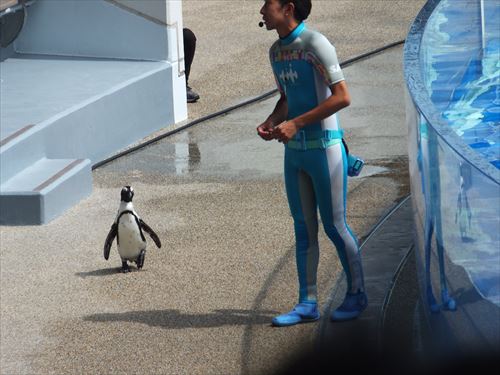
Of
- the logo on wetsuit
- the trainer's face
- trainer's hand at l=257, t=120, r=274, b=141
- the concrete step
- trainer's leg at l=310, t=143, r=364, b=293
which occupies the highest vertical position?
the trainer's face

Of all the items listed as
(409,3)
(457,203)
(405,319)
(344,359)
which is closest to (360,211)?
(405,319)

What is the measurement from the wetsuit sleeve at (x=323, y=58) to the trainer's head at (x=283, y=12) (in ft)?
0.51

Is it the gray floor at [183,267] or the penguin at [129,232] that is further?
the penguin at [129,232]

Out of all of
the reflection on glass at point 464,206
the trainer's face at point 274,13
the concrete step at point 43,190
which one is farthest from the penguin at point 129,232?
the reflection on glass at point 464,206

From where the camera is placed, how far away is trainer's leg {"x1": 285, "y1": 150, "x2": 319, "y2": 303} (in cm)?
580

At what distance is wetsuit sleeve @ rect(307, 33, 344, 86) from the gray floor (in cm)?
134

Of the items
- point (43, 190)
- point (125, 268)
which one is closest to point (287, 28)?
point (125, 268)

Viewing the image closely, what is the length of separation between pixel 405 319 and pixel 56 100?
5.82 meters

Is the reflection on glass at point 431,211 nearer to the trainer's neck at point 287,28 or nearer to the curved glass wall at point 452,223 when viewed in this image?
the curved glass wall at point 452,223

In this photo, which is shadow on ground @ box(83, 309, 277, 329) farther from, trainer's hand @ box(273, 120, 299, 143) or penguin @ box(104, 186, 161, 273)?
trainer's hand @ box(273, 120, 299, 143)

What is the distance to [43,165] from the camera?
957 centimetres

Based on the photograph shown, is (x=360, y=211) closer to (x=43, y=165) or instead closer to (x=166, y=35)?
(x=43, y=165)

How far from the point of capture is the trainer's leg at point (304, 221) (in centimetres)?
580

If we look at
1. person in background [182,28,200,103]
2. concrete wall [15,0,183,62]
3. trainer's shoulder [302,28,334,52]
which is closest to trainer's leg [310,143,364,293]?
trainer's shoulder [302,28,334,52]
